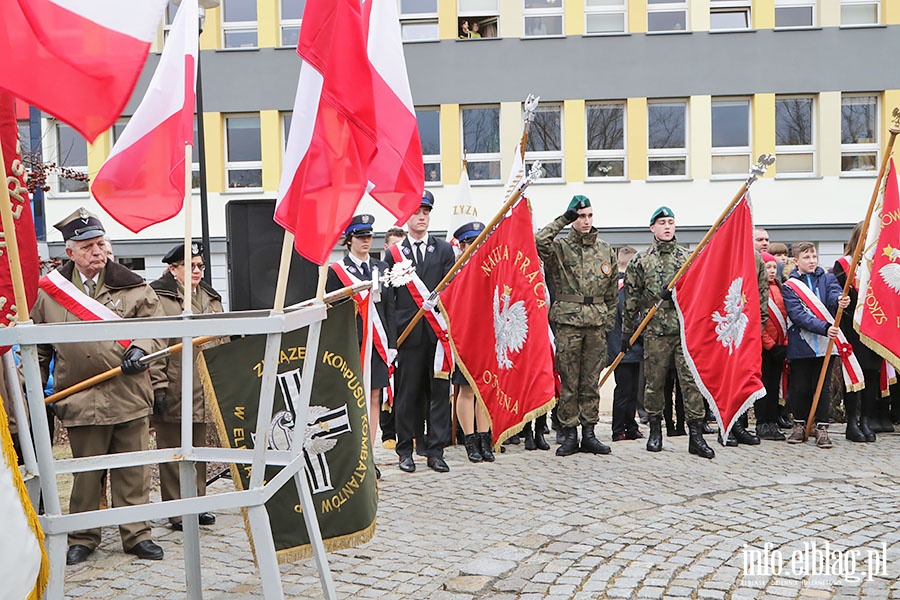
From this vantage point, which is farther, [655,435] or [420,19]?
[420,19]

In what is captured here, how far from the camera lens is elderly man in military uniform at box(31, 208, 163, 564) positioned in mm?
5176

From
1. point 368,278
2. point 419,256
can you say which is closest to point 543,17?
point 419,256

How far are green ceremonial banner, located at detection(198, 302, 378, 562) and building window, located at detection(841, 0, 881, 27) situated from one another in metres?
23.2

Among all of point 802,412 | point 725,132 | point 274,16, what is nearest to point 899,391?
point 802,412

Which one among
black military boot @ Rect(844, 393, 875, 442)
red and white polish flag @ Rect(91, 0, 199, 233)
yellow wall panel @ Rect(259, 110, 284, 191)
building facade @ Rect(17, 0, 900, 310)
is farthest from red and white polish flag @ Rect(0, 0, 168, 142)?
yellow wall panel @ Rect(259, 110, 284, 191)

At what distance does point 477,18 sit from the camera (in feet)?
77.3

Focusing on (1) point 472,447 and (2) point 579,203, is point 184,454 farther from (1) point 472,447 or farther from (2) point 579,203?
(2) point 579,203

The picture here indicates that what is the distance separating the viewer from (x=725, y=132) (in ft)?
76.1

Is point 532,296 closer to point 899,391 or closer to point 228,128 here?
point 899,391

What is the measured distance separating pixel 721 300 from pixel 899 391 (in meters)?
2.83

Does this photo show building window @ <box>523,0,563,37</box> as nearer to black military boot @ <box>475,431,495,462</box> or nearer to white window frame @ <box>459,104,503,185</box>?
white window frame @ <box>459,104,503,185</box>

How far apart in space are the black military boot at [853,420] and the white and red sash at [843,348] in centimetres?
27

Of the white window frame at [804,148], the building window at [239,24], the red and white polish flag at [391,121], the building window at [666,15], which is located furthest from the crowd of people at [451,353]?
the building window at [239,24]

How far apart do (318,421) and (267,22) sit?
2167 centimetres
